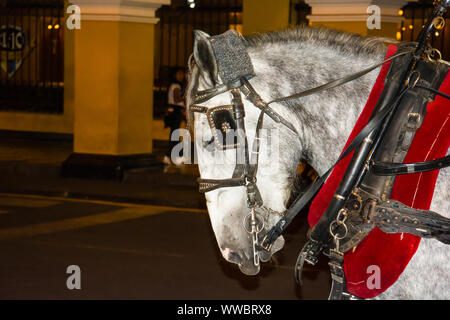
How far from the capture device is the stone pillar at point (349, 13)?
39.9ft

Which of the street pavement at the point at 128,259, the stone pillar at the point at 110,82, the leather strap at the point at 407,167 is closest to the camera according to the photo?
the leather strap at the point at 407,167

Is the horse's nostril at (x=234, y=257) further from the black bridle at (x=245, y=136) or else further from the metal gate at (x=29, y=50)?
the metal gate at (x=29, y=50)

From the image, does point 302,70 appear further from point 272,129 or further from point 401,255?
point 401,255

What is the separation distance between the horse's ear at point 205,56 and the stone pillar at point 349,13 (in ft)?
30.2

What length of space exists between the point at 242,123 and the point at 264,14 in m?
12.9

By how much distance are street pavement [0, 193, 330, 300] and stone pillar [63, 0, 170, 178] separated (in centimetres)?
300

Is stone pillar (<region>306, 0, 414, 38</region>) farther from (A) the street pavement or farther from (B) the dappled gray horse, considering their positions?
(B) the dappled gray horse

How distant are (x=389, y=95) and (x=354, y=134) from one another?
7.8 inches

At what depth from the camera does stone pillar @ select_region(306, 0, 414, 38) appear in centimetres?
1217

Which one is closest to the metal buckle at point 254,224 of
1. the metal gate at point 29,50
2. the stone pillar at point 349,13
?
the stone pillar at point 349,13

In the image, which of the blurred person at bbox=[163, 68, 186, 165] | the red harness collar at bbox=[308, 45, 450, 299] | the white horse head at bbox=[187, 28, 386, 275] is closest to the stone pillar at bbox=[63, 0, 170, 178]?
the blurred person at bbox=[163, 68, 186, 165]

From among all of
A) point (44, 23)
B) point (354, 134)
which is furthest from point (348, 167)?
point (44, 23)

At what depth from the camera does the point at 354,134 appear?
9.85ft

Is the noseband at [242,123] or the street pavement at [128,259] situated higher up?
the noseband at [242,123]
